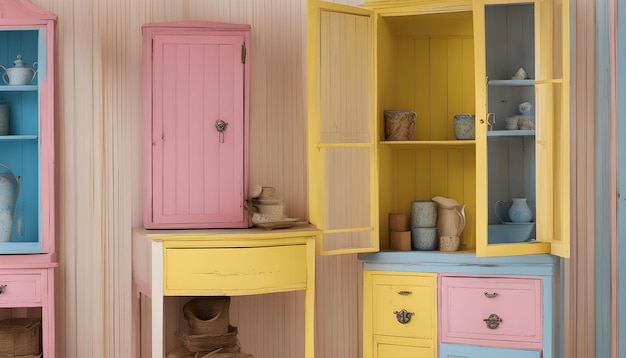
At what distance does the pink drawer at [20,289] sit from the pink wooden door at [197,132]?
702 mm

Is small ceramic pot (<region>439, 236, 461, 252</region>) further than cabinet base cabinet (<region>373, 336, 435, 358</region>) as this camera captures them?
Yes

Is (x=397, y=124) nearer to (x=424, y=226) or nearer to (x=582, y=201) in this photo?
(x=424, y=226)

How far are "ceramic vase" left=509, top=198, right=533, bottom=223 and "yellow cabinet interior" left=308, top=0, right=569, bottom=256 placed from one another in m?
0.06

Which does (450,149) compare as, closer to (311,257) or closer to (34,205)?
(311,257)

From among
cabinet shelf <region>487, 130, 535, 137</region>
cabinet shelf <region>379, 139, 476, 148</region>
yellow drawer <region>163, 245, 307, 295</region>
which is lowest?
yellow drawer <region>163, 245, 307, 295</region>

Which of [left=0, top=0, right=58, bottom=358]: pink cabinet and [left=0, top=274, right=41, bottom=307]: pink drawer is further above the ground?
[left=0, top=0, right=58, bottom=358]: pink cabinet

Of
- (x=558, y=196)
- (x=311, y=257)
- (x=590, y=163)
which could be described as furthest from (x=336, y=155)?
(x=590, y=163)

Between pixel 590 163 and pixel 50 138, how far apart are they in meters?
3.04

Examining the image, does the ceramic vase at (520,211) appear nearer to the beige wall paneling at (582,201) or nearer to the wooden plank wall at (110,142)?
the beige wall paneling at (582,201)

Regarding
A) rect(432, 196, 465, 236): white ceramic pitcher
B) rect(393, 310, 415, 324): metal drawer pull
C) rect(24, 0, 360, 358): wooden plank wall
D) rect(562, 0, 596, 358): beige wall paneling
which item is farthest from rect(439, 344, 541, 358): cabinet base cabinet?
rect(24, 0, 360, 358): wooden plank wall

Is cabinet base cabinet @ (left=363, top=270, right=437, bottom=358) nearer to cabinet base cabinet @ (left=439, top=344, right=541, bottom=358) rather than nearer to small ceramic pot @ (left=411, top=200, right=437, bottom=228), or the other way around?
cabinet base cabinet @ (left=439, top=344, right=541, bottom=358)

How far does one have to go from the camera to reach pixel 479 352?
3791mm

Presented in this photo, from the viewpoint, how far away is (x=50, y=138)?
4.09 m

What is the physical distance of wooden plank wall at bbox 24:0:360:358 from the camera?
4363 millimetres
